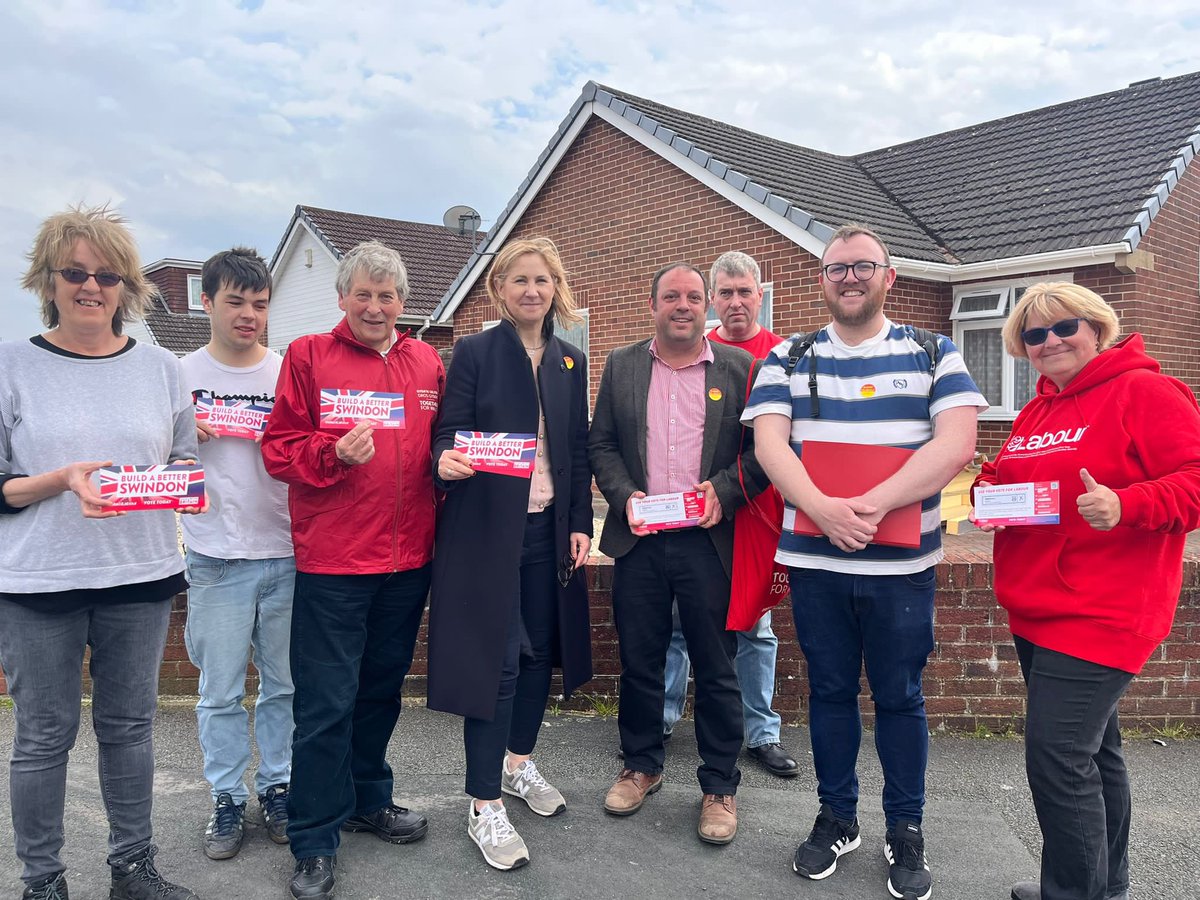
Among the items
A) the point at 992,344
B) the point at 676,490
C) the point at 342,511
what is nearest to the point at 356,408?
the point at 342,511

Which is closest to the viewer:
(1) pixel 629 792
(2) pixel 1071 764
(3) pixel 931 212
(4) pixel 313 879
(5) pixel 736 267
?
(2) pixel 1071 764

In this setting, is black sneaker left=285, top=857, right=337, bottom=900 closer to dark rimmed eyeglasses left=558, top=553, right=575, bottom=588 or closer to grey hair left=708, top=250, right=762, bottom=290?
dark rimmed eyeglasses left=558, top=553, right=575, bottom=588

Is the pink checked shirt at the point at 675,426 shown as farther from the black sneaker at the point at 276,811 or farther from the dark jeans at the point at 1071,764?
the black sneaker at the point at 276,811

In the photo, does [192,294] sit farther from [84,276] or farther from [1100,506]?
[1100,506]

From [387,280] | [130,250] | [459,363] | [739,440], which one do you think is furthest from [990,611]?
[130,250]

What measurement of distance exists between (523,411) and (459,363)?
31 centimetres

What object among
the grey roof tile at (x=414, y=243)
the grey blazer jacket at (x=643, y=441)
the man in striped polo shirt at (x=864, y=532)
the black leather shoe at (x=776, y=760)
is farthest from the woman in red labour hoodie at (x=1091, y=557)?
the grey roof tile at (x=414, y=243)

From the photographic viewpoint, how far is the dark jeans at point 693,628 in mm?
3574

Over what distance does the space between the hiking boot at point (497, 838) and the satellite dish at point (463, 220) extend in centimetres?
2256

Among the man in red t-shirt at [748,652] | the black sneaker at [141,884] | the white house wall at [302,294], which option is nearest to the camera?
the black sneaker at [141,884]

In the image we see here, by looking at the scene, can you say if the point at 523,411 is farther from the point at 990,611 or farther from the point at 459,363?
the point at 990,611

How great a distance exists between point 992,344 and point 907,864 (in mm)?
9309

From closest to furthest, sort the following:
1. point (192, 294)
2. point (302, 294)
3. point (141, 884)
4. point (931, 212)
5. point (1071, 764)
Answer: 1. point (1071, 764)
2. point (141, 884)
3. point (931, 212)
4. point (302, 294)
5. point (192, 294)

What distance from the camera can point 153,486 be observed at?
2.74 metres
